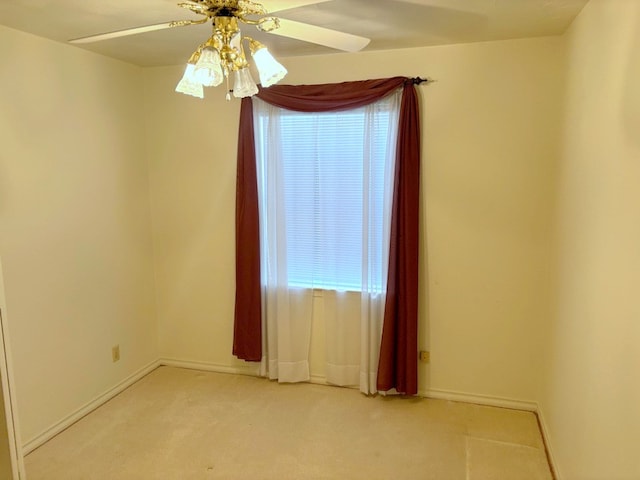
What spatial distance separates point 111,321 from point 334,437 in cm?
182

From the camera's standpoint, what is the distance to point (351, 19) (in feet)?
7.65

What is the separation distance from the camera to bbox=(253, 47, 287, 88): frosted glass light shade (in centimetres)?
159

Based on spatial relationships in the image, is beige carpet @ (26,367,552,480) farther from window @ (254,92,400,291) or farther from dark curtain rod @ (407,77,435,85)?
dark curtain rod @ (407,77,435,85)

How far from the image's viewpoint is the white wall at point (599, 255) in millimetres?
1481

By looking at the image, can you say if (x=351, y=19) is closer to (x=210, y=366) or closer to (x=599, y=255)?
(x=599, y=255)

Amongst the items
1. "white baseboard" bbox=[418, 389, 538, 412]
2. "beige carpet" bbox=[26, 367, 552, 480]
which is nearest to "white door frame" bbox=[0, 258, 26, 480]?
"beige carpet" bbox=[26, 367, 552, 480]

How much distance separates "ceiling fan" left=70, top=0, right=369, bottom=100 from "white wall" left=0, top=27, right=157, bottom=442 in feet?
3.94

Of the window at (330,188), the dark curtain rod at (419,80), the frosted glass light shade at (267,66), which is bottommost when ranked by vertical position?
the window at (330,188)

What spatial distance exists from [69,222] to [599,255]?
117 inches

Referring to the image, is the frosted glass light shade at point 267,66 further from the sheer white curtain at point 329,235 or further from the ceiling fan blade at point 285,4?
the sheer white curtain at point 329,235

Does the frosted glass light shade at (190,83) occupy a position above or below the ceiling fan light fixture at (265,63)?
below

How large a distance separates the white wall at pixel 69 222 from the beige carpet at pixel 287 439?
1.19 ft

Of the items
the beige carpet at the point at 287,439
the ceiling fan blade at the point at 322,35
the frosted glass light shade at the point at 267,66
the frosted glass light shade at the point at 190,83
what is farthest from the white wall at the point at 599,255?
the frosted glass light shade at the point at 190,83

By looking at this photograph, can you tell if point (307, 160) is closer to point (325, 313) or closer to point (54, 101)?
point (325, 313)
